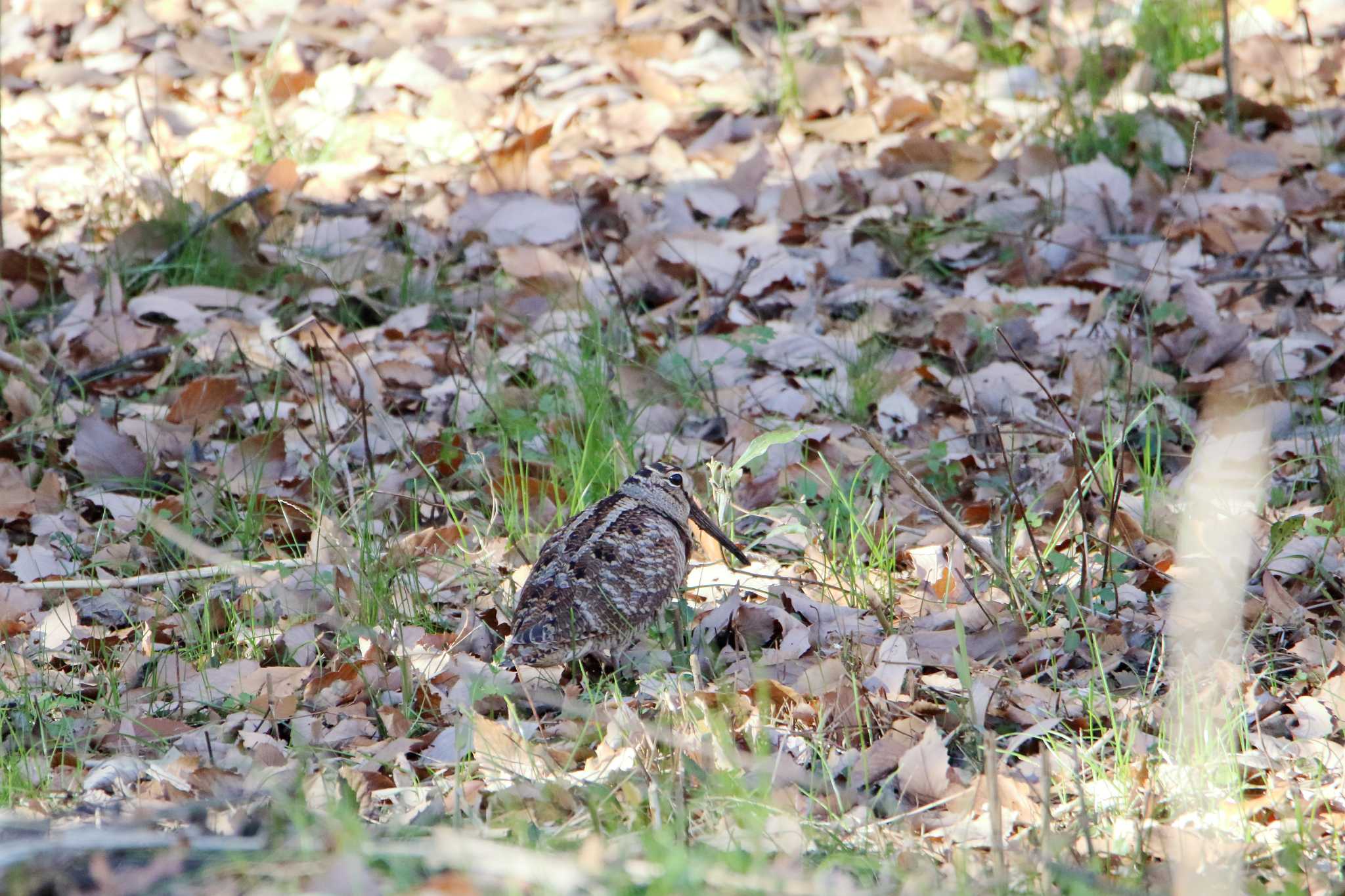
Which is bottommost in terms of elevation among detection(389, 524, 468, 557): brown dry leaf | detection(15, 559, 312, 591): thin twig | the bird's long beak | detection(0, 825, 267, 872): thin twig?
detection(389, 524, 468, 557): brown dry leaf

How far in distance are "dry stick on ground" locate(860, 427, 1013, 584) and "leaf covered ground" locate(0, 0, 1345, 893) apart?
24 millimetres

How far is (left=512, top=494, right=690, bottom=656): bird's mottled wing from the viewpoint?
3.41m

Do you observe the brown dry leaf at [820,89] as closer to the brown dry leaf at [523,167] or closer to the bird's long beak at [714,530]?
the brown dry leaf at [523,167]

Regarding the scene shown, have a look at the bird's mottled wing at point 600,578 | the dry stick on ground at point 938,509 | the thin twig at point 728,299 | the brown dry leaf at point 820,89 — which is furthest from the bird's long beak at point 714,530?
the brown dry leaf at point 820,89

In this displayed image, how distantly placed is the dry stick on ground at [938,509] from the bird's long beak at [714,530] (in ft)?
1.91

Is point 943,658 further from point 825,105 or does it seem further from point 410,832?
point 825,105

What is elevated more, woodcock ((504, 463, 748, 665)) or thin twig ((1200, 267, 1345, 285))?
thin twig ((1200, 267, 1345, 285))

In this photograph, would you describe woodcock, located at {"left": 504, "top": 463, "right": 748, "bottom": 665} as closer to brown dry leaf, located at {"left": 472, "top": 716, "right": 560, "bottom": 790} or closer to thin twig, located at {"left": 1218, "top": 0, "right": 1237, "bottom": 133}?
brown dry leaf, located at {"left": 472, "top": 716, "right": 560, "bottom": 790}

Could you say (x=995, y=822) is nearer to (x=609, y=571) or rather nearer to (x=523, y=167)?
(x=609, y=571)

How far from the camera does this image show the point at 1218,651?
3.36 m

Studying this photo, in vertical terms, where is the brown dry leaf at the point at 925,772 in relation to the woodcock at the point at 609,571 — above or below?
below

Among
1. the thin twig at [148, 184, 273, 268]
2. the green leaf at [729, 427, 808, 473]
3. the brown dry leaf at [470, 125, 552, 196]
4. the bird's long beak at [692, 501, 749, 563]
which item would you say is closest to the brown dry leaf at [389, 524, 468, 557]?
the bird's long beak at [692, 501, 749, 563]

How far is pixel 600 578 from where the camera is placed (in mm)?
3531

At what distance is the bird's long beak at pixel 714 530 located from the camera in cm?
395
